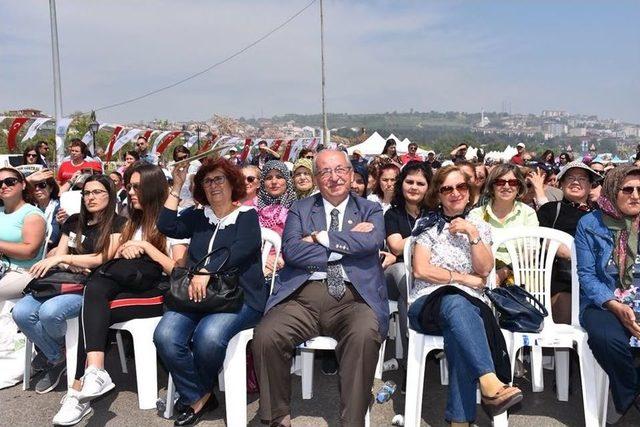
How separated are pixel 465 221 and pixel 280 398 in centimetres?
142

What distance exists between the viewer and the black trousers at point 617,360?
9.33ft

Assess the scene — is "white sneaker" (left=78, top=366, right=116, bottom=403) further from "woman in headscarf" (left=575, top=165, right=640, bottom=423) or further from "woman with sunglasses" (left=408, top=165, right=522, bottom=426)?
"woman in headscarf" (left=575, top=165, right=640, bottom=423)

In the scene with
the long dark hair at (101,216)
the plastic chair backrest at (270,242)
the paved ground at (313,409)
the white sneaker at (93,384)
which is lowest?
the paved ground at (313,409)

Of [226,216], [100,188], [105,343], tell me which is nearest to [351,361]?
[226,216]

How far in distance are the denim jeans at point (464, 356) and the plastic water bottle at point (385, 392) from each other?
592mm

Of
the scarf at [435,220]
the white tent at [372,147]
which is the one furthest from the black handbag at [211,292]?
the white tent at [372,147]

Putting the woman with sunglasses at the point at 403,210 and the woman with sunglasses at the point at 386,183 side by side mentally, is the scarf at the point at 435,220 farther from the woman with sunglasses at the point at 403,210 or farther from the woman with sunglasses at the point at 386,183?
the woman with sunglasses at the point at 386,183

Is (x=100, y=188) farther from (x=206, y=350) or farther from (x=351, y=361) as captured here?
(x=351, y=361)

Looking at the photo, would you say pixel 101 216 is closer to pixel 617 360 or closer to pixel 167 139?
pixel 617 360

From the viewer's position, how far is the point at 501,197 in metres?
3.99

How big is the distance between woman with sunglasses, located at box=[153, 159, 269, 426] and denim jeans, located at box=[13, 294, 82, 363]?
0.69 meters

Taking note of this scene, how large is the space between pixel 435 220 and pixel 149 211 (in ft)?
6.28

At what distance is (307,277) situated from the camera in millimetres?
3250

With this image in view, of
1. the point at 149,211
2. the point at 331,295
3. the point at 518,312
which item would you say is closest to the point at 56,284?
the point at 149,211
